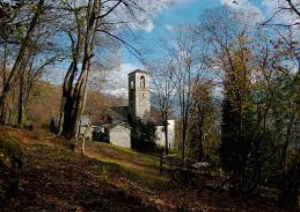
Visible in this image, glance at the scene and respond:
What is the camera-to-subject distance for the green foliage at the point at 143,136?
262 ft

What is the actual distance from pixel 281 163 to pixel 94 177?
41.1 feet

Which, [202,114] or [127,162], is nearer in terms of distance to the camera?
[127,162]

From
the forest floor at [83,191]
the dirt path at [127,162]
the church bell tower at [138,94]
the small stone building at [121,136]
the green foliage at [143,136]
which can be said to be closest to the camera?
the forest floor at [83,191]

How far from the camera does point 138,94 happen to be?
94.8 m

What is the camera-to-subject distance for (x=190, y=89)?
51.0 metres

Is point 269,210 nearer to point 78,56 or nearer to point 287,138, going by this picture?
point 287,138

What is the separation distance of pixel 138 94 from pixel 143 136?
15.4 metres

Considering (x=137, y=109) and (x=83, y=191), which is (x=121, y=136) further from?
(x=83, y=191)

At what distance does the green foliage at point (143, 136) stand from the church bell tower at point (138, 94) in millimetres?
6264

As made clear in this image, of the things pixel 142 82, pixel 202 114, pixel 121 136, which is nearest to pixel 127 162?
pixel 202 114

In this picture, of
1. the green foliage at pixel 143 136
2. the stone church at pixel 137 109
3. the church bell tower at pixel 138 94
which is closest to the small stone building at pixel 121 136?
the stone church at pixel 137 109

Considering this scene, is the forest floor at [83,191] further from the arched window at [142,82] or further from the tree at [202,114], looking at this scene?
the arched window at [142,82]

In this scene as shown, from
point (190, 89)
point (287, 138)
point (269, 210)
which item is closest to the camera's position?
point (269, 210)

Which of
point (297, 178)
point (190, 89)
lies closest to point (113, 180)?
point (297, 178)
